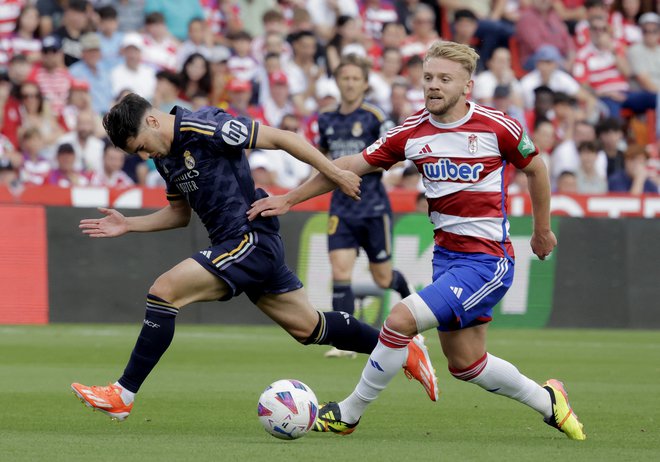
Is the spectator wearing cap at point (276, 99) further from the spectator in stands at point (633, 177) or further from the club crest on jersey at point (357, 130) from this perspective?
the club crest on jersey at point (357, 130)

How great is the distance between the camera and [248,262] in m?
7.96

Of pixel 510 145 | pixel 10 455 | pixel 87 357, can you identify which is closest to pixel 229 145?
pixel 510 145

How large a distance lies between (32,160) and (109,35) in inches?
116

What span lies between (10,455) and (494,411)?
3.67 meters

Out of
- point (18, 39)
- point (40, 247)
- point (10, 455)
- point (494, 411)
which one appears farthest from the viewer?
point (18, 39)

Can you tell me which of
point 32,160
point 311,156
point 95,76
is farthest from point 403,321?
point 95,76

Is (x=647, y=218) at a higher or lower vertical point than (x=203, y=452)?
lower

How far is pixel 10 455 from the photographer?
6.45 metres

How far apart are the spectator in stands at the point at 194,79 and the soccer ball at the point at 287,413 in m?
11.9

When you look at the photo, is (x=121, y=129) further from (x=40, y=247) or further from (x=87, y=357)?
(x=40, y=247)

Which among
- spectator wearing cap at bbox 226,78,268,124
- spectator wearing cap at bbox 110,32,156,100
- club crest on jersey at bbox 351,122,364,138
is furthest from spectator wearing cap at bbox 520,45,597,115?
club crest on jersey at bbox 351,122,364,138

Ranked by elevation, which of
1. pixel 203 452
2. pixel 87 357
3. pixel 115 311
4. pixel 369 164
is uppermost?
pixel 369 164

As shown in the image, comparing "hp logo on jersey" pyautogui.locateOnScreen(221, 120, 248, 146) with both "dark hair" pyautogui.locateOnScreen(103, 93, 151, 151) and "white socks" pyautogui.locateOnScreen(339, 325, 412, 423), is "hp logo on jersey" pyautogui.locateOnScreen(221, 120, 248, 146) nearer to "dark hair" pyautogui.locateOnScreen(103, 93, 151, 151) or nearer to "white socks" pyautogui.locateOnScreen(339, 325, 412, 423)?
"dark hair" pyautogui.locateOnScreen(103, 93, 151, 151)

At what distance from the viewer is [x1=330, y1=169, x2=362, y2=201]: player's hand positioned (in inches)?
298
